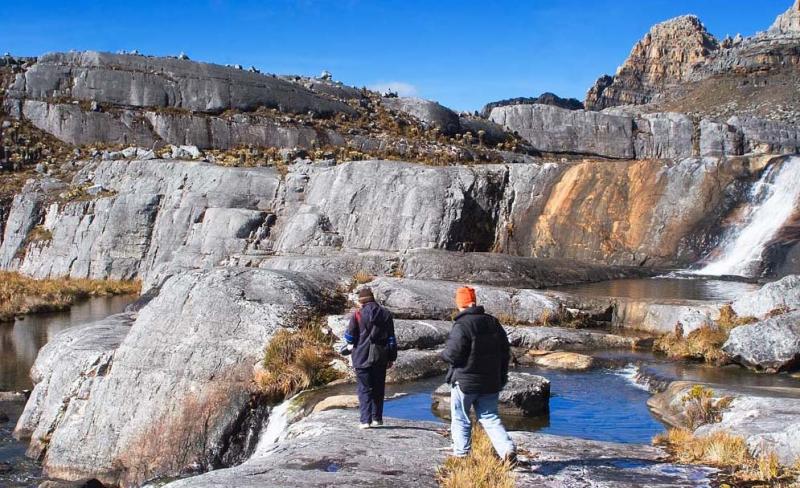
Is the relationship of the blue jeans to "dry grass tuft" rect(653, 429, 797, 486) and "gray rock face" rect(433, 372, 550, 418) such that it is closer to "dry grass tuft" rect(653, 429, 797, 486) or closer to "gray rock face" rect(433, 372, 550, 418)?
"dry grass tuft" rect(653, 429, 797, 486)

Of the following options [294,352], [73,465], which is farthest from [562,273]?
[73,465]

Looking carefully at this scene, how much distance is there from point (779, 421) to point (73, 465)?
13873 mm

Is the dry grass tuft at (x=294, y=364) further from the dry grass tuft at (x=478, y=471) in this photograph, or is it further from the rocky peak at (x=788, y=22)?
the rocky peak at (x=788, y=22)

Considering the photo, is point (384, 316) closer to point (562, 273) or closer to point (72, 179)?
point (562, 273)

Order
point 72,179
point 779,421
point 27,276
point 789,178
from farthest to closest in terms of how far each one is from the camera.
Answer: point 72,179
point 27,276
point 789,178
point 779,421

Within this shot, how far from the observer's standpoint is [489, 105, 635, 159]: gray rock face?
61.9m

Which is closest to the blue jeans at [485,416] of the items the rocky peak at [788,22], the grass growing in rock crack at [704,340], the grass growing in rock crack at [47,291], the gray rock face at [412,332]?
the gray rock face at [412,332]

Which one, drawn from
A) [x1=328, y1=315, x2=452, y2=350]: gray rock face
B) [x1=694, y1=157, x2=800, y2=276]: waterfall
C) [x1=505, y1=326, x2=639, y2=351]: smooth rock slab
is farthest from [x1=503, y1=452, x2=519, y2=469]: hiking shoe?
[x1=694, y1=157, x2=800, y2=276]: waterfall

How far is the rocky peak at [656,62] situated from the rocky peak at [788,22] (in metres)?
13.7

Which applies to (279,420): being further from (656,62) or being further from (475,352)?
(656,62)

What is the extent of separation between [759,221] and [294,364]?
22.8m

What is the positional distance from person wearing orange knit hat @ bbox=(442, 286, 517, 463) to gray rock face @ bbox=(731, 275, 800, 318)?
12.8 metres

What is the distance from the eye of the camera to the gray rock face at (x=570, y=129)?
61.9m

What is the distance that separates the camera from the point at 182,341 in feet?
60.7
